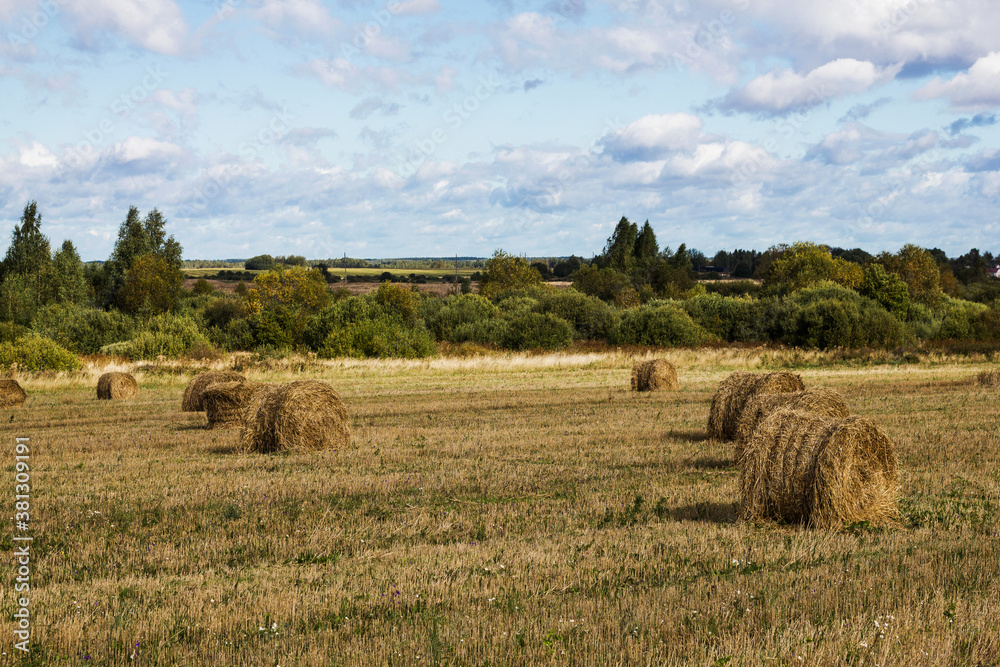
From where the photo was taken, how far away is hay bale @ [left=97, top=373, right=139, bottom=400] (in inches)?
1232

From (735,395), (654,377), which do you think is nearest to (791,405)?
(735,395)

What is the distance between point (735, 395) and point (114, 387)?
2350cm

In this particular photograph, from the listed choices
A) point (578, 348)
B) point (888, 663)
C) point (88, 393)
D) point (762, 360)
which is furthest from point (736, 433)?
point (578, 348)

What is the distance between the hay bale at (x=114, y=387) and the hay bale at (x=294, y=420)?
628 inches

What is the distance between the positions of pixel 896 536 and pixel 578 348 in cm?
5112

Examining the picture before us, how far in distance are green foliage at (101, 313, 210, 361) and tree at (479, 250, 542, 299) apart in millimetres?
58719

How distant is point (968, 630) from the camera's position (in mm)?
6617

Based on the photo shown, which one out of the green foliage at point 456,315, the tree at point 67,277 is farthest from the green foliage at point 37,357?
the tree at point 67,277

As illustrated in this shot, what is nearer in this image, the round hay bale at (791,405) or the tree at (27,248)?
the round hay bale at (791,405)

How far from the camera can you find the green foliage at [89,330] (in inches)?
2653

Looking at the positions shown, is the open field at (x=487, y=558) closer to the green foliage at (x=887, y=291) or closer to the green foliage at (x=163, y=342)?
the green foliage at (x=163, y=342)

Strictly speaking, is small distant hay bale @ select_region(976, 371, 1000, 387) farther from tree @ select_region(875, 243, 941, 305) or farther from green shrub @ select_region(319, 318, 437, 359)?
tree @ select_region(875, 243, 941, 305)

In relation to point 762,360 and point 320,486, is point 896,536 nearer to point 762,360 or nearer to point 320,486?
point 320,486

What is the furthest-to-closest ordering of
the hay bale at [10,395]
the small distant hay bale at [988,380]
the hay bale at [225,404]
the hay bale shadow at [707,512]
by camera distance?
the small distant hay bale at [988,380]
the hay bale at [10,395]
the hay bale at [225,404]
the hay bale shadow at [707,512]
